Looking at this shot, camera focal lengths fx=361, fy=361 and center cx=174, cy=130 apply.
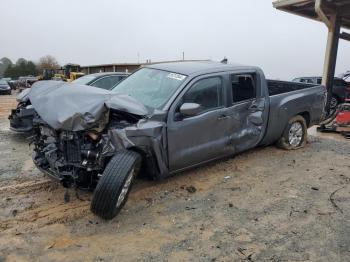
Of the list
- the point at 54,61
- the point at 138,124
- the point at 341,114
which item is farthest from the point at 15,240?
the point at 54,61

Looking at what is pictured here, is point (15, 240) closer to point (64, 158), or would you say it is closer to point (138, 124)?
point (64, 158)

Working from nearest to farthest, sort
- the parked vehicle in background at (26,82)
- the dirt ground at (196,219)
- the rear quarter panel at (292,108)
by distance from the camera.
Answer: the dirt ground at (196,219), the rear quarter panel at (292,108), the parked vehicle in background at (26,82)

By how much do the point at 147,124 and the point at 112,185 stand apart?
914 mm

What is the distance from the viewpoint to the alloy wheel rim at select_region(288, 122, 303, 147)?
7.05 m

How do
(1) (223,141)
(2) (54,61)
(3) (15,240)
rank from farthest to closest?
(2) (54,61) → (1) (223,141) → (3) (15,240)

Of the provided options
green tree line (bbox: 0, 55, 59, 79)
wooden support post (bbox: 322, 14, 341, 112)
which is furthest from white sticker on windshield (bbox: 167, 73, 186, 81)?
green tree line (bbox: 0, 55, 59, 79)

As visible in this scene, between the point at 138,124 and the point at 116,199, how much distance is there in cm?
95

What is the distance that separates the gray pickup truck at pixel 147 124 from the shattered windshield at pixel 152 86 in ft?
0.06

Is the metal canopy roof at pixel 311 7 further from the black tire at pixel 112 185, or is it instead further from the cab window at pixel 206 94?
the black tire at pixel 112 185

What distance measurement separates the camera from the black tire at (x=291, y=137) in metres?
6.89

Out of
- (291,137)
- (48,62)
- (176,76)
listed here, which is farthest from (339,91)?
(48,62)

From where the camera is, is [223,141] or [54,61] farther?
[54,61]

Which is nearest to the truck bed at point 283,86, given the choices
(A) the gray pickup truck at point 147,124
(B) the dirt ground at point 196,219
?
(A) the gray pickup truck at point 147,124

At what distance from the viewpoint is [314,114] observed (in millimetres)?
7348
